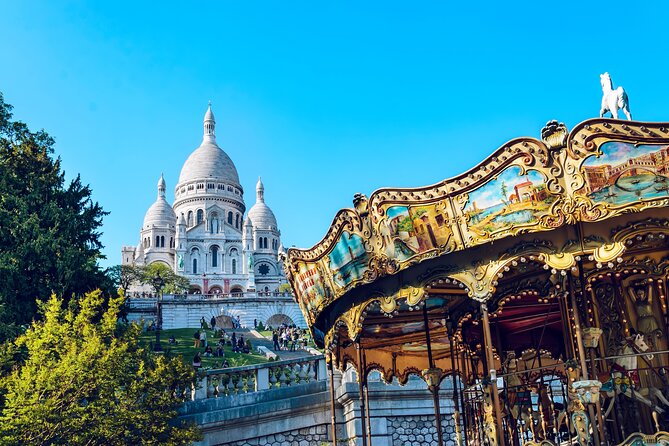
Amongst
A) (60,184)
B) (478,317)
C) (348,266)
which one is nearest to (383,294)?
(348,266)

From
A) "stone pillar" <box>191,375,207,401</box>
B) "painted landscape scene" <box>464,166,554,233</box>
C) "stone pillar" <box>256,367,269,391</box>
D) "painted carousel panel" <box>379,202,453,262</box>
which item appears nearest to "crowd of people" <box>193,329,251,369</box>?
"stone pillar" <box>256,367,269,391</box>

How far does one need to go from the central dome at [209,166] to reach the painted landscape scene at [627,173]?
2917 inches

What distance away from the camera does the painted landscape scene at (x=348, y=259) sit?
995 cm

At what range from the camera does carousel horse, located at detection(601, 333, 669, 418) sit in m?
9.28

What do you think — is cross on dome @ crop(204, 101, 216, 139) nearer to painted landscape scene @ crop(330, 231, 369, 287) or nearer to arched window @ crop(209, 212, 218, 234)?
arched window @ crop(209, 212, 218, 234)

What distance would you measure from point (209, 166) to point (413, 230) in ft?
242

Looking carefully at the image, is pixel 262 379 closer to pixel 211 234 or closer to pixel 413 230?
pixel 413 230

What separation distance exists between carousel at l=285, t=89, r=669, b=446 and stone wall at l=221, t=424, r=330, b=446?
343cm

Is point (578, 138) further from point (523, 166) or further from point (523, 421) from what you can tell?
point (523, 421)

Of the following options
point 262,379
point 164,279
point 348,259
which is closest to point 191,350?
point 262,379

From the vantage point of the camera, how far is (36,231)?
68.6 ft

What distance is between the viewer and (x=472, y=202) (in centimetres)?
859

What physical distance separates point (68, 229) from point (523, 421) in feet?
51.8

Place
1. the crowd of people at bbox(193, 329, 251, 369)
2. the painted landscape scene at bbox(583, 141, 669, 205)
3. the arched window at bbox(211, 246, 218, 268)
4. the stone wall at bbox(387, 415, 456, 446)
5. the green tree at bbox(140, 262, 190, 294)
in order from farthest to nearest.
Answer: the arched window at bbox(211, 246, 218, 268), the green tree at bbox(140, 262, 190, 294), the crowd of people at bbox(193, 329, 251, 369), the stone wall at bbox(387, 415, 456, 446), the painted landscape scene at bbox(583, 141, 669, 205)
